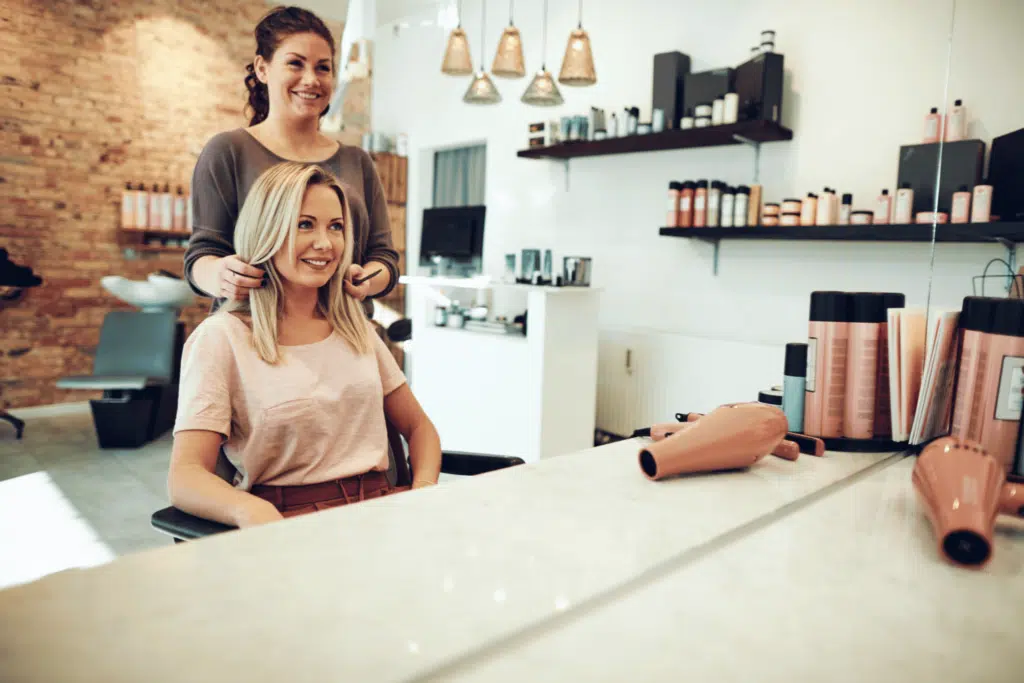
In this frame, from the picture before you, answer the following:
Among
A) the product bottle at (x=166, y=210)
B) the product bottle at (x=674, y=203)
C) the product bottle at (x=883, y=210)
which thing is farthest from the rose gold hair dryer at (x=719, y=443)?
the product bottle at (x=166, y=210)

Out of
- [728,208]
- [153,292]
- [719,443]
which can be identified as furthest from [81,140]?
[719,443]

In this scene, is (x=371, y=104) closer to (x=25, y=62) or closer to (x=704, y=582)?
(x=25, y=62)

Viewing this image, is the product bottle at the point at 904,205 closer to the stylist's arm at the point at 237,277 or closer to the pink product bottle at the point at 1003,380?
the pink product bottle at the point at 1003,380

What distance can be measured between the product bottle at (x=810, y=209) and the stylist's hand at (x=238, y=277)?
110 inches

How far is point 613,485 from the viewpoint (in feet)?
3.05

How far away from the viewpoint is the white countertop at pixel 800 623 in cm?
52

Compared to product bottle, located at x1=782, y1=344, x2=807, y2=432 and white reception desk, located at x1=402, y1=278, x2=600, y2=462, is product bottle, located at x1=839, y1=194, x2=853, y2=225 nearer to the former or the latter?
white reception desk, located at x1=402, y1=278, x2=600, y2=462

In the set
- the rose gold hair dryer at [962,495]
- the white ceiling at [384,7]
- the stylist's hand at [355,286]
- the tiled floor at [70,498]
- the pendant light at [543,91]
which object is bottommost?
the tiled floor at [70,498]

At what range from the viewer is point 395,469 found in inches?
60.8

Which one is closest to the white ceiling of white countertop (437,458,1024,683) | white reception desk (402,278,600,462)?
white reception desk (402,278,600,462)

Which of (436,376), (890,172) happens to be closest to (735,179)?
(890,172)

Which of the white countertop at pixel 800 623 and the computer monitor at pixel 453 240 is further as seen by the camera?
the computer monitor at pixel 453 240

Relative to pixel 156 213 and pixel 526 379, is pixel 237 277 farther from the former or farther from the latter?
pixel 156 213

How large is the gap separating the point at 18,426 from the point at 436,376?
8.71ft
